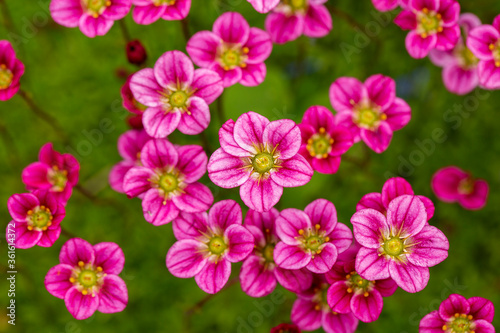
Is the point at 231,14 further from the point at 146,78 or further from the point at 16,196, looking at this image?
the point at 16,196

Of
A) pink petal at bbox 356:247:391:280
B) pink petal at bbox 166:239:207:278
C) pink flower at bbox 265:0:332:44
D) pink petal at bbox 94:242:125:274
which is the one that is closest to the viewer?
pink petal at bbox 356:247:391:280

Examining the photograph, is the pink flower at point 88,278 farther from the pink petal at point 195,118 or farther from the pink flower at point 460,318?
the pink flower at point 460,318

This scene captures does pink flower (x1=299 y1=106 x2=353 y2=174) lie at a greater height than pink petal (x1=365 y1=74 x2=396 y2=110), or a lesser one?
lesser

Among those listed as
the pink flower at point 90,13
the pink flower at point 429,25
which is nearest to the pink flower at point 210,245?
the pink flower at point 90,13

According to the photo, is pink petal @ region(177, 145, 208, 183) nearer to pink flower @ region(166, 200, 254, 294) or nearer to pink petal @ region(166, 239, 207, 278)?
pink flower @ region(166, 200, 254, 294)

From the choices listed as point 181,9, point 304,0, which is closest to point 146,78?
point 181,9

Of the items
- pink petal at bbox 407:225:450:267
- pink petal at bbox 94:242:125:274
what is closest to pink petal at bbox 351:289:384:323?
pink petal at bbox 407:225:450:267
